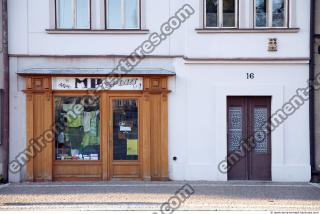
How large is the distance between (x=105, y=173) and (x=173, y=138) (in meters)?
2.08

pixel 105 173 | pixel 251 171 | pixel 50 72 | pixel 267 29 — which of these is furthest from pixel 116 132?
pixel 267 29

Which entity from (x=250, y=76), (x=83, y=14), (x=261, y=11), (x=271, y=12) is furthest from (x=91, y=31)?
(x=271, y=12)

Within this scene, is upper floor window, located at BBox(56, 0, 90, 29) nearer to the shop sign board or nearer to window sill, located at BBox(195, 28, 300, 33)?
the shop sign board

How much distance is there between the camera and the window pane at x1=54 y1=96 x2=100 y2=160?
14320 mm

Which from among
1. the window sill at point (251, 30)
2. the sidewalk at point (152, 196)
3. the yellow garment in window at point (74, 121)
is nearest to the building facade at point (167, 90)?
the window sill at point (251, 30)

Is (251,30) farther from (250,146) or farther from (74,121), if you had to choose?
(74,121)

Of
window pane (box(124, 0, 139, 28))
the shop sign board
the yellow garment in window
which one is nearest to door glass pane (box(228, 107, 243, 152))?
the shop sign board

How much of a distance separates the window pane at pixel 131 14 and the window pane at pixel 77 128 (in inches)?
89.3

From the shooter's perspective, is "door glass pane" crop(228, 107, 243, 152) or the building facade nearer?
the building facade

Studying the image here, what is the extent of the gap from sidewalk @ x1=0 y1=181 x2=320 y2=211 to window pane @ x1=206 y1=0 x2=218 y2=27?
4.35m

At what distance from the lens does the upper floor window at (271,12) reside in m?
14.3

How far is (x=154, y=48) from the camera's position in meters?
14.3

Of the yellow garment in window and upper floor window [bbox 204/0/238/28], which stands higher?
upper floor window [bbox 204/0/238/28]

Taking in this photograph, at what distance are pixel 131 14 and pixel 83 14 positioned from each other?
4.35 ft
